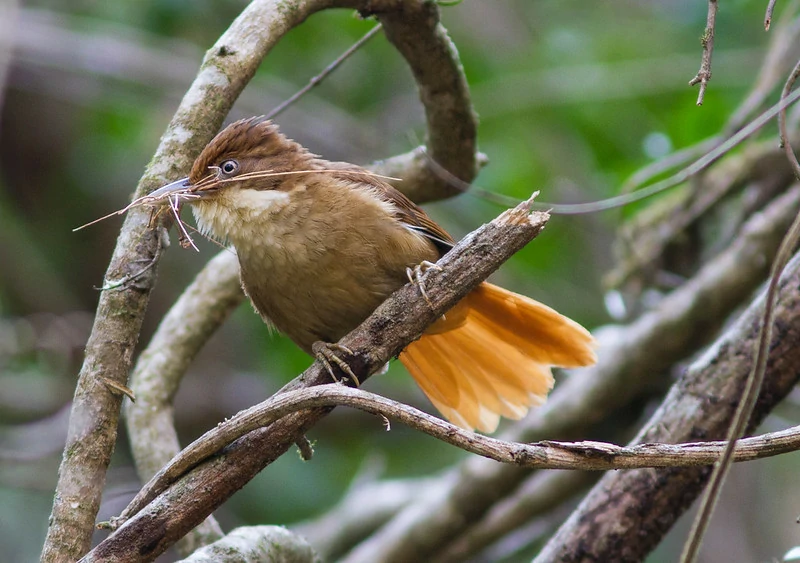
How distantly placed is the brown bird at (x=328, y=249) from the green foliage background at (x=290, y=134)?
2.15 m

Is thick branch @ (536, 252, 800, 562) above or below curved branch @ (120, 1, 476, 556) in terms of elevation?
below

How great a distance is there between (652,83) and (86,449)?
4507 millimetres

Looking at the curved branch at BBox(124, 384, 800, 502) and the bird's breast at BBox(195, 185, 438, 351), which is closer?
the curved branch at BBox(124, 384, 800, 502)

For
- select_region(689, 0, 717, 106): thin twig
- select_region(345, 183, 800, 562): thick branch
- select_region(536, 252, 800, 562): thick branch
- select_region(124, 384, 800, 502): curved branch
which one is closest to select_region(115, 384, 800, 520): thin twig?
select_region(124, 384, 800, 502): curved branch

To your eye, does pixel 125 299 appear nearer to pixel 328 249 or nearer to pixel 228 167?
pixel 328 249

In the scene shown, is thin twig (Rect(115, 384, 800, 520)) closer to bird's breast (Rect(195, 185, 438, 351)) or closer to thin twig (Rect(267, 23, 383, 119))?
bird's breast (Rect(195, 185, 438, 351))

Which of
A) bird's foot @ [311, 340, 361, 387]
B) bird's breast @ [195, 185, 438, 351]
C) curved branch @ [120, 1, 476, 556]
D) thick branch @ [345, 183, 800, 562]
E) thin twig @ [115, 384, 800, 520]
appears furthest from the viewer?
thick branch @ [345, 183, 800, 562]

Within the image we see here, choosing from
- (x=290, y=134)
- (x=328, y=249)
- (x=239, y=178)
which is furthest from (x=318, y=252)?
(x=290, y=134)

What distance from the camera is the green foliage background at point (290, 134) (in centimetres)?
580

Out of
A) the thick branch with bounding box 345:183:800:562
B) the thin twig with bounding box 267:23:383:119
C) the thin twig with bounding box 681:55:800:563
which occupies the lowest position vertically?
the thin twig with bounding box 681:55:800:563

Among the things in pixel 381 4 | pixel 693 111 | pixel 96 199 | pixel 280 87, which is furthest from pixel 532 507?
pixel 96 199

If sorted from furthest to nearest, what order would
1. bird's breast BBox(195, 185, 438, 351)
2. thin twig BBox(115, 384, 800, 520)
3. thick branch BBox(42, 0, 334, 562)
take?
bird's breast BBox(195, 185, 438, 351) → thick branch BBox(42, 0, 334, 562) → thin twig BBox(115, 384, 800, 520)

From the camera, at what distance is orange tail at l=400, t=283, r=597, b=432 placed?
336cm

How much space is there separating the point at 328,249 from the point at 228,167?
1.65 ft
